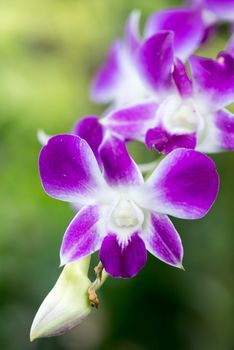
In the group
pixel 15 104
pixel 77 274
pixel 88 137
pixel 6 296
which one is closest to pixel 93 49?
pixel 15 104

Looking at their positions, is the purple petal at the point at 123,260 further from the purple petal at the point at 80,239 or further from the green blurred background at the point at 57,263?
the green blurred background at the point at 57,263

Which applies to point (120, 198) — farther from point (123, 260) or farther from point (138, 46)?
point (138, 46)

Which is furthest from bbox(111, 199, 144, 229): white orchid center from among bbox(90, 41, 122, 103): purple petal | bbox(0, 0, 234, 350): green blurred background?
bbox(0, 0, 234, 350): green blurred background

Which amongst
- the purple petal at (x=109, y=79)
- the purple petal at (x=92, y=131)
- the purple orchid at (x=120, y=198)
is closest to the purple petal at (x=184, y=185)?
the purple orchid at (x=120, y=198)

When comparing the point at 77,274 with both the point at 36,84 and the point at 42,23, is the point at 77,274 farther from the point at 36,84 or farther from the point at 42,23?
the point at 42,23

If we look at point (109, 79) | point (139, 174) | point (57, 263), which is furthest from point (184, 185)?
point (57, 263)

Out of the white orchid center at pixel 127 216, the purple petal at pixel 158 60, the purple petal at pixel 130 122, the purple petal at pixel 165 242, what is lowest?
the purple petal at pixel 165 242
